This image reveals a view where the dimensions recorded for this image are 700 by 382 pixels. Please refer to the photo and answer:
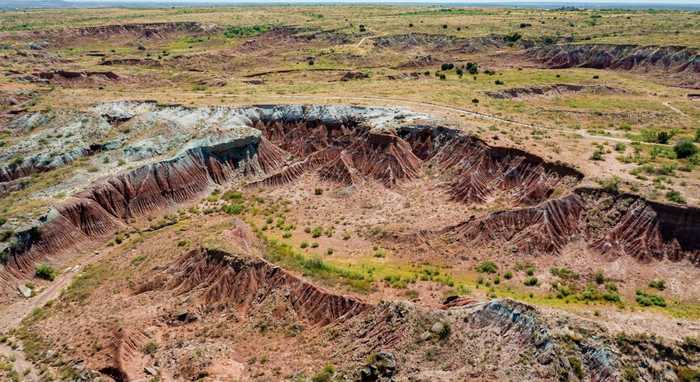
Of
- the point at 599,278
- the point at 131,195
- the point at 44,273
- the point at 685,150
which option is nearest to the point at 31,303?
the point at 44,273

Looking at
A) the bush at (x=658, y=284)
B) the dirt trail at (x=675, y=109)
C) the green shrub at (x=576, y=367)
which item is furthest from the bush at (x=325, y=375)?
the dirt trail at (x=675, y=109)

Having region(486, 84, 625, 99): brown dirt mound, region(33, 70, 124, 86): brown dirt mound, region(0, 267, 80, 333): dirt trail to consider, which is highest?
region(33, 70, 124, 86): brown dirt mound

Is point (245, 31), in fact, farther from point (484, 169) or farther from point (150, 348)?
point (150, 348)

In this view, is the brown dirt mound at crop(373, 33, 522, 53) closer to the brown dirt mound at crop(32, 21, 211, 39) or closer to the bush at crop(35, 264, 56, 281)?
the brown dirt mound at crop(32, 21, 211, 39)

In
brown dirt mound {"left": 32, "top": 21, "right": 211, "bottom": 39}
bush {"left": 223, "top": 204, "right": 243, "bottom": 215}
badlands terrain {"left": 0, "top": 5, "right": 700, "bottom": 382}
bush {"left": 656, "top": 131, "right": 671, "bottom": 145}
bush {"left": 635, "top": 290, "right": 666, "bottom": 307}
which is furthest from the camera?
brown dirt mound {"left": 32, "top": 21, "right": 211, "bottom": 39}

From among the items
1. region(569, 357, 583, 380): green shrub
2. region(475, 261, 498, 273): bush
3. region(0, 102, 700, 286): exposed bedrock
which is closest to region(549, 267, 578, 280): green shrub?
region(0, 102, 700, 286): exposed bedrock

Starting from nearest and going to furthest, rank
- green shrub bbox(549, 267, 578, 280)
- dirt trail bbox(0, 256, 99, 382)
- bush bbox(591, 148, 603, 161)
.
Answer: dirt trail bbox(0, 256, 99, 382) < green shrub bbox(549, 267, 578, 280) < bush bbox(591, 148, 603, 161)
